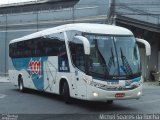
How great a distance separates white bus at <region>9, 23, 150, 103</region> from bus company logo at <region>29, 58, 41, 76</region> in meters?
1.93

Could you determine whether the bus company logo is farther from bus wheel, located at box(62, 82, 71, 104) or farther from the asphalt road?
bus wheel, located at box(62, 82, 71, 104)

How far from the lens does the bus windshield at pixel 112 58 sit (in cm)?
1548

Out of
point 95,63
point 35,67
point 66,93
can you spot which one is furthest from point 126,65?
point 35,67

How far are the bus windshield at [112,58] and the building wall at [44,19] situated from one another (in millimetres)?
19516

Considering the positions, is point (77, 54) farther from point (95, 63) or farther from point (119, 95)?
point (119, 95)

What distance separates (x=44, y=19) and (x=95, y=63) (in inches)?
1062

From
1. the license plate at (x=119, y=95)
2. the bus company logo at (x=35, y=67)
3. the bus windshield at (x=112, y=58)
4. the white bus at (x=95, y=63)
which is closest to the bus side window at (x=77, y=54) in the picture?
the white bus at (x=95, y=63)

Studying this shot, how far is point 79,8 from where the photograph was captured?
39.2 metres

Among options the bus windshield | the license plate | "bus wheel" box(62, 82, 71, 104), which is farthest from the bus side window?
the license plate

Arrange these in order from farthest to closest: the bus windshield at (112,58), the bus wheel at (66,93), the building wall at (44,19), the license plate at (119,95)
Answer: the building wall at (44,19) → the bus wheel at (66,93) → the bus windshield at (112,58) → the license plate at (119,95)

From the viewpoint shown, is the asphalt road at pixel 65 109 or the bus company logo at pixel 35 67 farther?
the bus company logo at pixel 35 67

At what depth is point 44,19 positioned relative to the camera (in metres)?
41.9

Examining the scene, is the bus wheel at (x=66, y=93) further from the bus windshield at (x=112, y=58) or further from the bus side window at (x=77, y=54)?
the bus windshield at (x=112, y=58)

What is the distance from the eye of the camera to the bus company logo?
835 inches
